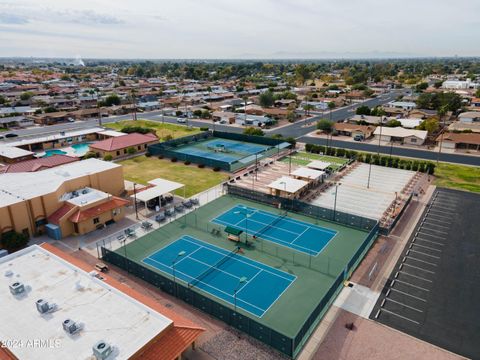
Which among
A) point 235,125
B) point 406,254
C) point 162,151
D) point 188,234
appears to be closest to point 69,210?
point 188,234

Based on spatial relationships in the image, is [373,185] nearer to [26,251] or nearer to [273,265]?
[273,265]

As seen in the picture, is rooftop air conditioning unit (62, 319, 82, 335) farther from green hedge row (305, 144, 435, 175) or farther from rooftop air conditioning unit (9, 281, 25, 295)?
green hedge row (305, 144, 435, 175)

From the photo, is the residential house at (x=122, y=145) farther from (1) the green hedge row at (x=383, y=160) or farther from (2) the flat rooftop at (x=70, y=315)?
(2) the flat rooftop at (x=70, y=315)

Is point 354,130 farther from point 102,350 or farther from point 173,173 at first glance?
point 102,350

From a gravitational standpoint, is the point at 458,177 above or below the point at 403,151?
below

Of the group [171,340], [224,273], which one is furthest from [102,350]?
[224,273]
